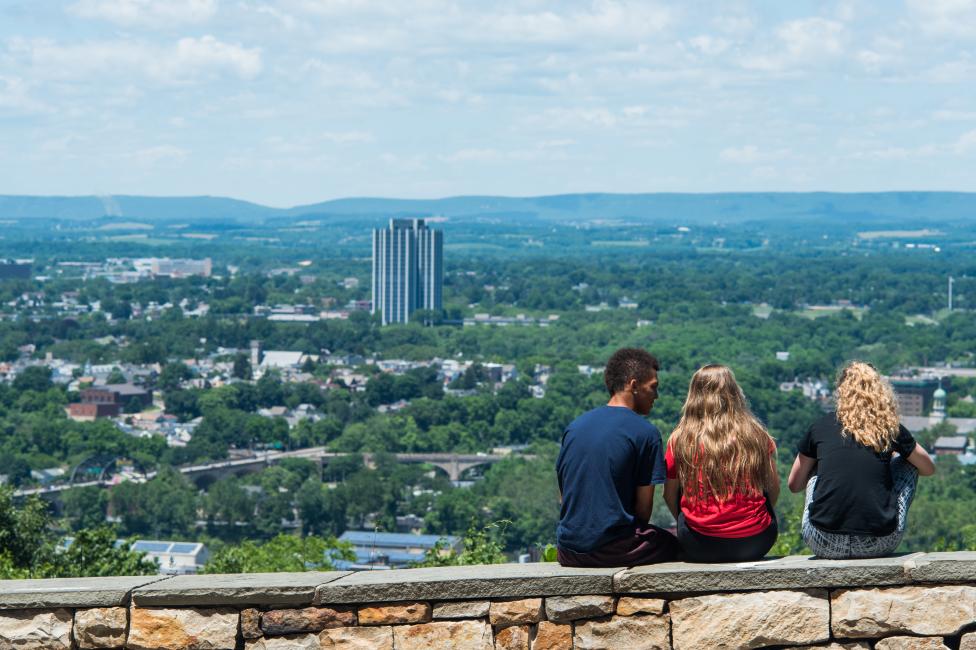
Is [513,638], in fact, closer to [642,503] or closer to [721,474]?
[642,503]

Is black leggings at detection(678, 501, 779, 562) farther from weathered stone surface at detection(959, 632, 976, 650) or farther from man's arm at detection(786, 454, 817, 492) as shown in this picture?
weathered stone surface at detection(959, 632, 976, 650)

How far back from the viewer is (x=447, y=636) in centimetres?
505

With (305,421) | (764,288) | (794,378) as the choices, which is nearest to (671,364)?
(794,378)

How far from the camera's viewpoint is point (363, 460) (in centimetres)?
5959

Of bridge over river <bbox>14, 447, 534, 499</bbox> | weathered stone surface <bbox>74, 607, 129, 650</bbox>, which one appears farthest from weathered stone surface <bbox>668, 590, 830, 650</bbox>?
bridge over river <bbox>14, 447, 534, 499</bbox>

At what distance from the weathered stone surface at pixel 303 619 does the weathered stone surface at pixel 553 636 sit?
1.89 ft

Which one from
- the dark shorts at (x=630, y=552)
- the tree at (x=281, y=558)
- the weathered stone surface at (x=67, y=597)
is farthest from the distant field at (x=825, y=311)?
the weathered stone surface at (x=67, y=597)

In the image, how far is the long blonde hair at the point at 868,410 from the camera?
17.7 feet

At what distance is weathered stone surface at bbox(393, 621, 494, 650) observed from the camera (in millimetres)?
5047

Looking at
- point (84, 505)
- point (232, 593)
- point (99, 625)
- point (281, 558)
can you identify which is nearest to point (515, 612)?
point (232, 593)

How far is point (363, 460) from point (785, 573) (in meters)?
55.0

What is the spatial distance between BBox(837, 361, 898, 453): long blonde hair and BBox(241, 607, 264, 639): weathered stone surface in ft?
6.60

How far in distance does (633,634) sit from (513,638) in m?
0.37

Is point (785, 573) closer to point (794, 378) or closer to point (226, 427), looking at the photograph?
point (226, 427)
